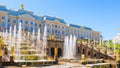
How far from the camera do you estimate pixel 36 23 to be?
70500 mm

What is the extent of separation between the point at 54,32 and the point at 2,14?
76.0 ft

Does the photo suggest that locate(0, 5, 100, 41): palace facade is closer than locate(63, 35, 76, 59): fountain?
No

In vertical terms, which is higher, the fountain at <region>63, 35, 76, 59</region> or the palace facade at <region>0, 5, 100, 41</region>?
the palace facade at <region>0, 5, 100, 41</region>

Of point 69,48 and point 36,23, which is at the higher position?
point 36,23

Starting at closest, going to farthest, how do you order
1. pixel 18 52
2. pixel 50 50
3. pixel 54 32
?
pixel 18 52 → pixel 50 50 → pixel 54 32

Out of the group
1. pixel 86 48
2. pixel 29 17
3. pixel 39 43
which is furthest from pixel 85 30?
pixel 39 43

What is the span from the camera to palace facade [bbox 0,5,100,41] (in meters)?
60.4

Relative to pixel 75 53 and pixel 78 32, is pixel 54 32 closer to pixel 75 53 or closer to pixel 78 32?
pixel 78 32

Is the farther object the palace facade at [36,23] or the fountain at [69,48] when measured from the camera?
the palace facade at [36,23]

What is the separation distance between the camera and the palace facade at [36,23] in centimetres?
6040

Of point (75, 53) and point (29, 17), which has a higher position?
point (29, 17)

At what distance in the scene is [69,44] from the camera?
36.5 m

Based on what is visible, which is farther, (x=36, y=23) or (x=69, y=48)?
(x=36, y=23)

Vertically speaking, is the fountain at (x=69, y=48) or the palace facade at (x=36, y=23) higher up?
the palace facade at (x=36, y=23)
